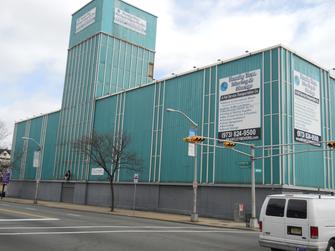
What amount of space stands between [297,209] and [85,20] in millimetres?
54208

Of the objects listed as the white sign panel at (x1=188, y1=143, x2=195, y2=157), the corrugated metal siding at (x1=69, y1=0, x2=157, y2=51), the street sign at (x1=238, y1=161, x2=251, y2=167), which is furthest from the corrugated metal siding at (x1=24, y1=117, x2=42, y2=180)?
the white sign panel at (x1=188, y1=143, x2=195, y2=157)

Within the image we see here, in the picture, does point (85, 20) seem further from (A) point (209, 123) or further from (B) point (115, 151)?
(A) point (209, 123)

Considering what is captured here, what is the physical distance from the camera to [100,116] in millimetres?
53344

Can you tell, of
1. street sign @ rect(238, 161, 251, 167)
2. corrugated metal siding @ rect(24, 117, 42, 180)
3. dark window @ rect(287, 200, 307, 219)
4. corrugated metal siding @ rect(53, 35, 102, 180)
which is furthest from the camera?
corrugated metal siding @ rect(24, 117, 42, 180)

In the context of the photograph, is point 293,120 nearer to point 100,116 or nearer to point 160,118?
point 160,118

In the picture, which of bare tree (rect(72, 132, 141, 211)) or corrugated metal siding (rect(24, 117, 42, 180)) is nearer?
bare tree (rect(72, 132, 141, 211))

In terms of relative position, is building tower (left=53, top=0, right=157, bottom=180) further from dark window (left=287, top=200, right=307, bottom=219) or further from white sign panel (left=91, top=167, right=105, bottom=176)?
dark window (left=287, top=200, right=307, bottom=219)

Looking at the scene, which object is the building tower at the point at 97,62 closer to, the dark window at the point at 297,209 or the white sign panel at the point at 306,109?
the white sign panel at the point at 306,109

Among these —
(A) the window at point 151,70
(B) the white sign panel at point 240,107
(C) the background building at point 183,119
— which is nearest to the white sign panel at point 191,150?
(C) the background building at point 183,119

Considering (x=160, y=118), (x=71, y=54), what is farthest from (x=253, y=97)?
(x=71, y=54)

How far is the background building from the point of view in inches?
1325

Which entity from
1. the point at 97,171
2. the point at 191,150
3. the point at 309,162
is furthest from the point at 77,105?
the point at 309,162

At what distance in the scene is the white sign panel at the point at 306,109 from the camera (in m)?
34.7

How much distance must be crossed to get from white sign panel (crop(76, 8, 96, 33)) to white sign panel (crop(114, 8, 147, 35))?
3471 mm
